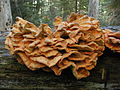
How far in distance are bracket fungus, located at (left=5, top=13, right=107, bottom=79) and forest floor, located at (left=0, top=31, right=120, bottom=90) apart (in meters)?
0.12

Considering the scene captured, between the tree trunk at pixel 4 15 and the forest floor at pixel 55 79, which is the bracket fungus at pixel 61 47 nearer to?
the forest floor at pixel 55 79

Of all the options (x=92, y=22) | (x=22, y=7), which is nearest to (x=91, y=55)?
(x=92, y=22)

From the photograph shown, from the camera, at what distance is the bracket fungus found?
161 centimetres

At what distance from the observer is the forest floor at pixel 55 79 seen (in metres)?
1.73

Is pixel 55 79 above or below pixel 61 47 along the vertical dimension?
below

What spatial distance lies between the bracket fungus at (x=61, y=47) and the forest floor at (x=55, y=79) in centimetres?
12

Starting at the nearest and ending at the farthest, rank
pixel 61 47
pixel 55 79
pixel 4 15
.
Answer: pixel 61 47
pixel 55 79
pixel 4 15

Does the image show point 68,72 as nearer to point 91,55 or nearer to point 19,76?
point 91,55

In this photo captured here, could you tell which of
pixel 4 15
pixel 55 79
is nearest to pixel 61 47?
pixel 55 79

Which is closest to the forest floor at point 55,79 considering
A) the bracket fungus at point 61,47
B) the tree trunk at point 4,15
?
the bracket fungus at point 61,47

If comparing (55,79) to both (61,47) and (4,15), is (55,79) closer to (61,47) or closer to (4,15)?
(61,47)

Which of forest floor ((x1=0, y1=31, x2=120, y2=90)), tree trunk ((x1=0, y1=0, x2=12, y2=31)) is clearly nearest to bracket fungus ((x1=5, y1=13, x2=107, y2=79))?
forest floor ((x1=0, y1=31, x2=120, y2=90))

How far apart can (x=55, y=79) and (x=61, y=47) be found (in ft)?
1.24

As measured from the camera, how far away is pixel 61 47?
5.32 ft
